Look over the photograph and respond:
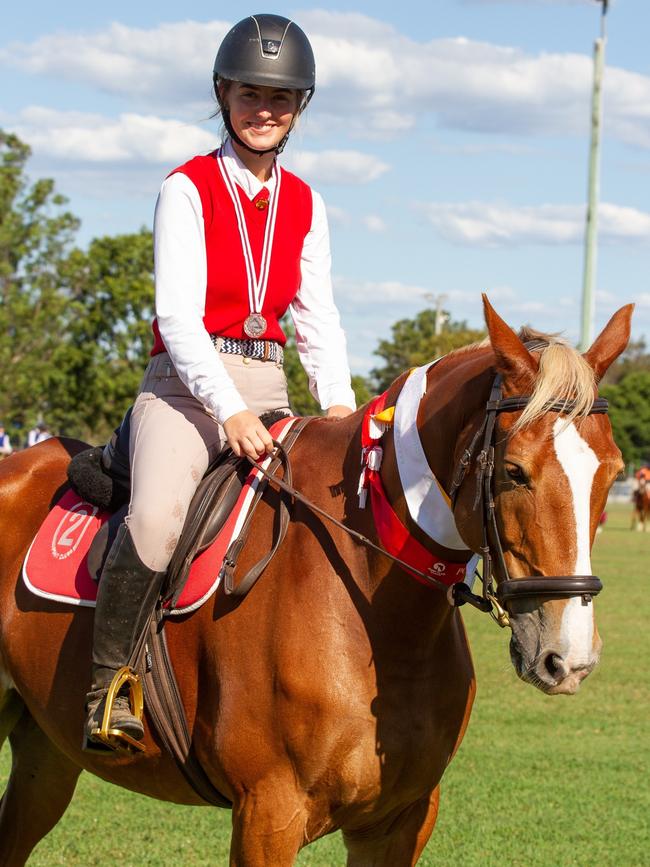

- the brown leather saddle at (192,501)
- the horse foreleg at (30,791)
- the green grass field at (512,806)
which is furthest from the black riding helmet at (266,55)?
the green grass field at (512,806)

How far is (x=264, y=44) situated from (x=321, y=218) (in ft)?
2.46

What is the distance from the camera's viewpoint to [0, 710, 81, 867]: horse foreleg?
5.25m

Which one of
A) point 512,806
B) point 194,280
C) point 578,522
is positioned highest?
point 194,280

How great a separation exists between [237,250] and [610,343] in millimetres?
1454

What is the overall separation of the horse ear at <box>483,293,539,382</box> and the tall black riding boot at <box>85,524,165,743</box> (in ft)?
4.80

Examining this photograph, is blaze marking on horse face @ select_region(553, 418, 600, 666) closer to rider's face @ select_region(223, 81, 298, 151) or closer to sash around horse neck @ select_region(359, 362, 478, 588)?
sash around horse neck @ select_region(359, 362, 478, 588)

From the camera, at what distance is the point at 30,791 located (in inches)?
209

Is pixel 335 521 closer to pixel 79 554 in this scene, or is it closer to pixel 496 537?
pixel 496 537

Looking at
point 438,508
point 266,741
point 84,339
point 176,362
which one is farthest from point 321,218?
point 84,339

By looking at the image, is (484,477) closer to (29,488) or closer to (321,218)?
(321,218)

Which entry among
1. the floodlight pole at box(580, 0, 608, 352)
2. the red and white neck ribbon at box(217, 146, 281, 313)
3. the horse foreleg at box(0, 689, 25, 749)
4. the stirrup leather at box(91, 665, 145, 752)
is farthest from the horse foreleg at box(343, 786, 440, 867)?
the floodlight pole at box(580, 0, 608, 352)

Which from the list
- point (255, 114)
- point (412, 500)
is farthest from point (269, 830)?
point (255, 114)

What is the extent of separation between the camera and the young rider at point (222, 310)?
4.26m

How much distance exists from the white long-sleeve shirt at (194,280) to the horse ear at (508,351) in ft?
3.27
